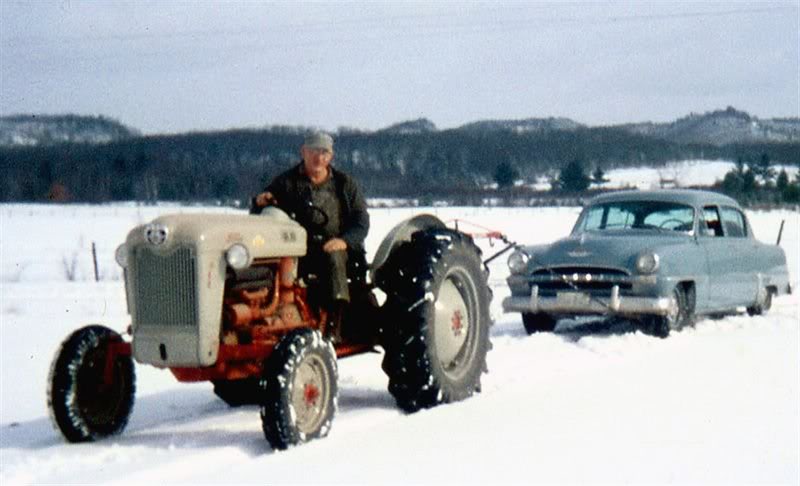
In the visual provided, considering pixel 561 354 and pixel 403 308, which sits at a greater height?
pixel 403 308

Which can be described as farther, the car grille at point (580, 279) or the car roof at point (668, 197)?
the car roof at point (668, 197)

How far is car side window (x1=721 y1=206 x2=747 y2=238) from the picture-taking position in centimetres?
1387

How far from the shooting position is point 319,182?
807cm

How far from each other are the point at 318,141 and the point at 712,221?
23.0 feet

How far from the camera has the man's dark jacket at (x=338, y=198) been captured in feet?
26.0

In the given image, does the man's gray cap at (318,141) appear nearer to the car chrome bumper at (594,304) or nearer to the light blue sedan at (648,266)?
the light blue sedan at (648,266)

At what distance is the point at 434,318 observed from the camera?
8000 mm

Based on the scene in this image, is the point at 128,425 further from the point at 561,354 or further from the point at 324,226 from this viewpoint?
the point at 561,354

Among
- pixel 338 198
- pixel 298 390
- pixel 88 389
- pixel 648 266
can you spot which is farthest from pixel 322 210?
pixel 648 266

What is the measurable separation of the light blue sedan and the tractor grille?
609 cm

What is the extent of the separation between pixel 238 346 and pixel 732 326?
7.63 metres

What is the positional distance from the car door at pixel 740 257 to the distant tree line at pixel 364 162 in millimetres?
18109

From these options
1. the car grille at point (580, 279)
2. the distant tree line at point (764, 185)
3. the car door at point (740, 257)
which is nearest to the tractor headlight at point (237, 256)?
the car grille at point (580, 279)

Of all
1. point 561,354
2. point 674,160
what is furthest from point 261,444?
point 674,160
